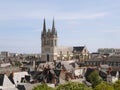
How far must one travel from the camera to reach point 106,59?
146 meters

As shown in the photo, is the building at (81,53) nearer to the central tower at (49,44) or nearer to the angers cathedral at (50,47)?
the angers cathedral at (50,47)

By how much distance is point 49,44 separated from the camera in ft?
597

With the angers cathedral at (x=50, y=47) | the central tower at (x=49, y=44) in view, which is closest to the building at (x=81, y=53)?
the angers cathedral at (x=50, y=47)

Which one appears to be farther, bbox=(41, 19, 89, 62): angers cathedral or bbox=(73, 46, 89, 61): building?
bbox=(73, 46, 89, 61): building

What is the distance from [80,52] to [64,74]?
11765 centimetres

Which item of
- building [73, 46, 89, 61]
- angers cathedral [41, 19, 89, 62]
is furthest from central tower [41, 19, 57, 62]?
building [73, 46, 89, 61]

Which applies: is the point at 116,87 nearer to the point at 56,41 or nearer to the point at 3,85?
the point at 3,85

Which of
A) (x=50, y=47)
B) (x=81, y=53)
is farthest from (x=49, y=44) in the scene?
(x=81, y=53)

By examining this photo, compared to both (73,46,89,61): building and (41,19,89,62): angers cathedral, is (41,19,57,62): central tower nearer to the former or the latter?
(41,19,89,62): angers cathedral

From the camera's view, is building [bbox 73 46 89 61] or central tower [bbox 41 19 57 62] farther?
building [bbox 73 46 89 61]

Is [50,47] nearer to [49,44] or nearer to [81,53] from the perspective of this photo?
[49,44]

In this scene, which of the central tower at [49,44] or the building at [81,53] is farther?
the building at [81,53]

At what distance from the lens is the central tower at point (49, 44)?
18038 cm

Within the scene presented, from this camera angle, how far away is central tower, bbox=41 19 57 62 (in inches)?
7101
